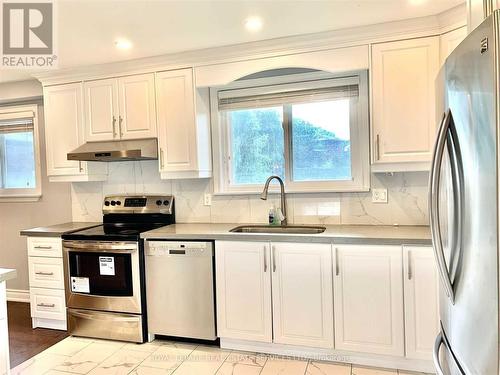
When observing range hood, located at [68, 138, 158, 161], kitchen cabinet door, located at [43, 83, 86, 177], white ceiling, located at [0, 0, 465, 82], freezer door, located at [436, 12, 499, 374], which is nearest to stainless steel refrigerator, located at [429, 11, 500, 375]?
freezer door, located at [436, 12, 499, 374]

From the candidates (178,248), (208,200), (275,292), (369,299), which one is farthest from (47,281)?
(369,299)

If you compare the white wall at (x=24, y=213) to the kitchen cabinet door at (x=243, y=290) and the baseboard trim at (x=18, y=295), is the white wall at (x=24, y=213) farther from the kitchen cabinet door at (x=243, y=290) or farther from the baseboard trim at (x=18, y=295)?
the kitchen cabinet door at (x=243, y=290)

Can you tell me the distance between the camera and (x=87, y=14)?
226 cm

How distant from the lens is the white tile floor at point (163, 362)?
8.02 feet

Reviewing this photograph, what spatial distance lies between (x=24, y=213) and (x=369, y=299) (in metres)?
3.76

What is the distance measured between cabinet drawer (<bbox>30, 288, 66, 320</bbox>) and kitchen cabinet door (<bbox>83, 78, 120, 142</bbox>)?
1.41 m

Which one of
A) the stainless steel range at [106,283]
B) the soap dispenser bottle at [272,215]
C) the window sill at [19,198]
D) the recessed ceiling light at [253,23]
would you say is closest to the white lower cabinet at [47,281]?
the stainless steel range at [106,283]

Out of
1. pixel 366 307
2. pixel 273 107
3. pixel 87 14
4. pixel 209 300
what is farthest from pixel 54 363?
pixel 273 107

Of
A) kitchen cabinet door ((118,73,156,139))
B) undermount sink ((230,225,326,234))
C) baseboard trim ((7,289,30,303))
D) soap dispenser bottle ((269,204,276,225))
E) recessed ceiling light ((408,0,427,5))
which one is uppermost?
recessed ceiling light ((408,0,427,5))

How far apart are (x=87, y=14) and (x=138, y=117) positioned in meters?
1.04

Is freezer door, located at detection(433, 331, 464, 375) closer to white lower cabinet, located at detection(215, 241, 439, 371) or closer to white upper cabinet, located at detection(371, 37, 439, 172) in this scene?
white lower cabinet, located at detection(215, 241, 439, 371)

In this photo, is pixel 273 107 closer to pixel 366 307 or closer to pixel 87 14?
pixel 87 14

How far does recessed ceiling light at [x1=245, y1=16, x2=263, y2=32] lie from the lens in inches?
95.4

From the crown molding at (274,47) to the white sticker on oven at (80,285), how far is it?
1.80 m
